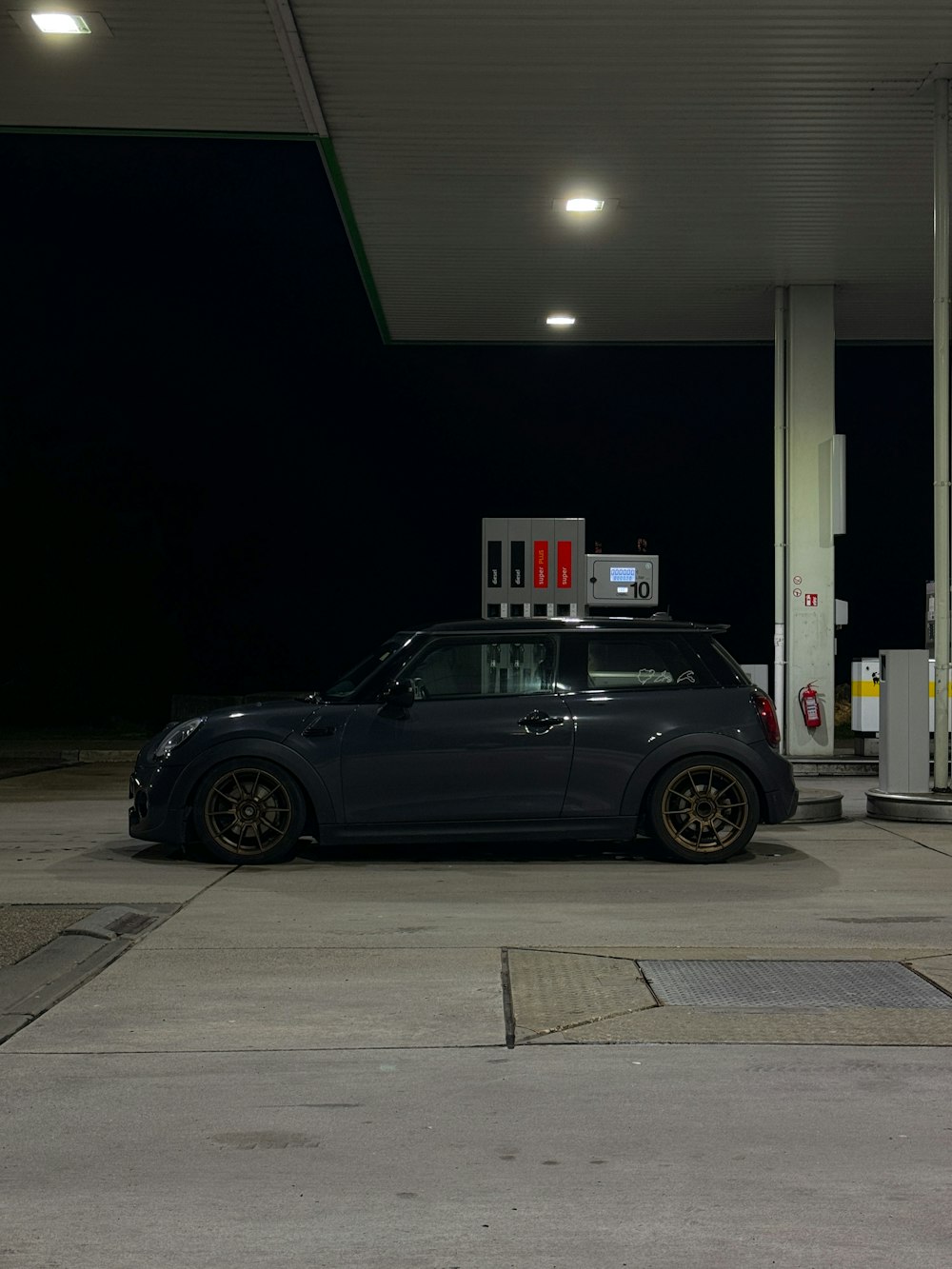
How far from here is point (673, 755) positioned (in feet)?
35.6

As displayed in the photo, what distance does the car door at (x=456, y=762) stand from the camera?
10.7m

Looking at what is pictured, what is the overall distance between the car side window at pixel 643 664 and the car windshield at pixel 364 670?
127 centimetres

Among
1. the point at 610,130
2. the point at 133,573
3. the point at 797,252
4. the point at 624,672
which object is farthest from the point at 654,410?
the point at 624,672

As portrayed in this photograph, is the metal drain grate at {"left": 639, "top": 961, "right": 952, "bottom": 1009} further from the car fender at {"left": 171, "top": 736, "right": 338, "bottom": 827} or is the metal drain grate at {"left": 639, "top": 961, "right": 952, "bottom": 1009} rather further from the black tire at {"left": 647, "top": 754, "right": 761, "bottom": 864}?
the car fender at {"left": 171, "top": 736, "right": 338, "bottom": 827}

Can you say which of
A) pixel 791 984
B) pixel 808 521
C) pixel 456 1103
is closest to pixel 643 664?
pixel 791 984

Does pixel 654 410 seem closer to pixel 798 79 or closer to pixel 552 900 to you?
pixel 798 79

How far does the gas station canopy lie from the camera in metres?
11.5

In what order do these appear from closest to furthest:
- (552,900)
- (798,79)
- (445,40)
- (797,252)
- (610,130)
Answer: (552,900), (445,40), (798,79), (610,130), (797,252)

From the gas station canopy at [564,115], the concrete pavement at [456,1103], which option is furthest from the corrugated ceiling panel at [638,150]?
the concrete pavement at [456,1103]

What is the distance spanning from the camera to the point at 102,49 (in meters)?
12.1

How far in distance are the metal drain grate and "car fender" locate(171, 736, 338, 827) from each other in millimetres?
3721

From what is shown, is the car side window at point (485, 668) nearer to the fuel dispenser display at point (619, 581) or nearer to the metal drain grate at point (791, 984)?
the metal drain grate at point (791, 984)

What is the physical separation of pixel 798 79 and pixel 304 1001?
8.60m

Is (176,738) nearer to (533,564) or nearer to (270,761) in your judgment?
(270,761)
